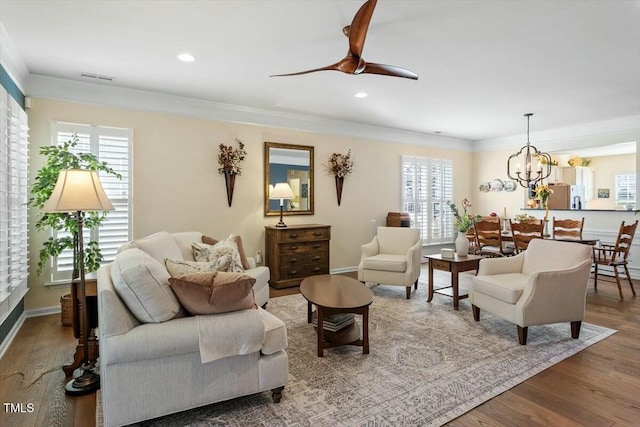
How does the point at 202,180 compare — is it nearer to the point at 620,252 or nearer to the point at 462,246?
the point at 462,246

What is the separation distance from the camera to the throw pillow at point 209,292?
2.01 metres

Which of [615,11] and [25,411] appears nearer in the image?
[25,411]

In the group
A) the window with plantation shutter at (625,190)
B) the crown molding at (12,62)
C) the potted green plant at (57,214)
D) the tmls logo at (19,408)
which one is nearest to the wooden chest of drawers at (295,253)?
the potted green plant at (57,214)

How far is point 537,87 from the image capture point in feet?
13.8

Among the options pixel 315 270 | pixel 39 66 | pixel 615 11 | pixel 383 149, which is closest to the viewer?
pixel 615 11

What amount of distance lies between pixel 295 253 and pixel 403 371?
280 cm

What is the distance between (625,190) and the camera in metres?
8.41

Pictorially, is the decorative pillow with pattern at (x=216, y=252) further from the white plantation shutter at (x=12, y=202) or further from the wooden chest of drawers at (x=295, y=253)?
the white plantation shutter at (x=12, y=202)

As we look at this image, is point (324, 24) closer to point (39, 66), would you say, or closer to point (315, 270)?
point (39, 66)

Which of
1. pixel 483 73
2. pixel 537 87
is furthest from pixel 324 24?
pixel 537 87

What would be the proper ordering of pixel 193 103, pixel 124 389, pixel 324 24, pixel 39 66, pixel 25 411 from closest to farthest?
1. pixel 124 389
2. pixel 25 411
3. pixel 324 24
4. pixel 39 66
5. pixel 193 103

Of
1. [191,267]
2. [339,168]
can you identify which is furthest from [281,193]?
[191,267]

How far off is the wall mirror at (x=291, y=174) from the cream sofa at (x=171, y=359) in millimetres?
3312

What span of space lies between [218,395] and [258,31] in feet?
8.87
